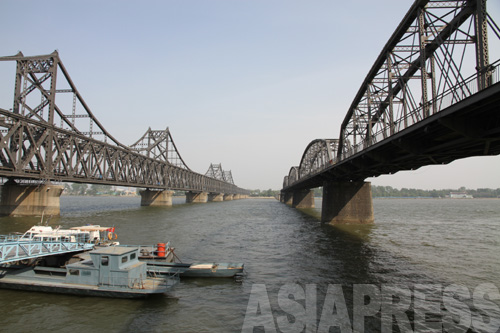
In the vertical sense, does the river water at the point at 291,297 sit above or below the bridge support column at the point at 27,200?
below

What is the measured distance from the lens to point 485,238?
38.6 m

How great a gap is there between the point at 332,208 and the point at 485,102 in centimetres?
3749

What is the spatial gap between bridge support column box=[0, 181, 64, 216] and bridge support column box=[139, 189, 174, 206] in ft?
193

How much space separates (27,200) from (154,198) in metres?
62.3

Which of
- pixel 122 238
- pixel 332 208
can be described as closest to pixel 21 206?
pixel 122 238

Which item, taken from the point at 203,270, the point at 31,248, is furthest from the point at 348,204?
the point at 31,248

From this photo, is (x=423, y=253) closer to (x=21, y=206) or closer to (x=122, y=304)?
(x=122, y=304)

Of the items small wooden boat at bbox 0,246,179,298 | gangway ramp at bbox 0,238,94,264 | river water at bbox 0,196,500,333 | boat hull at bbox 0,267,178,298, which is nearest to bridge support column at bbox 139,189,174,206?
river water at bbox 0,196,500,333

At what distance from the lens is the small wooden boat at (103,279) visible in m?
15.6

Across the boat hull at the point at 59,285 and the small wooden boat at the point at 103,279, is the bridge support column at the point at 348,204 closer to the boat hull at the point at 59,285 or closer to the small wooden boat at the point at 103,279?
the boat hull at the point at 59,285

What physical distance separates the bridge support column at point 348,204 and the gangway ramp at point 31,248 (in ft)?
126

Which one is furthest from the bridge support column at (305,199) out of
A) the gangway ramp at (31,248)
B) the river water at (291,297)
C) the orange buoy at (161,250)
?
the gangway ramp at (31,248)

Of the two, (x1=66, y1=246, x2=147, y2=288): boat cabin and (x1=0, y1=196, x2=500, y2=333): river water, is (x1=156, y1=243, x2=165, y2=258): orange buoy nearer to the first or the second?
(x1=0, y1=196, x2=500, y2=333): river water

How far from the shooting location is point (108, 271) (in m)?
16.1
